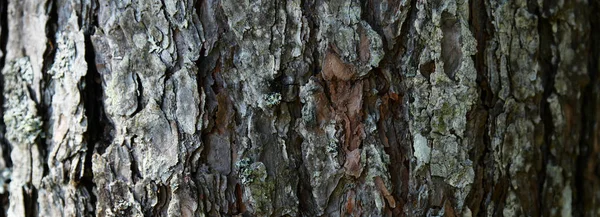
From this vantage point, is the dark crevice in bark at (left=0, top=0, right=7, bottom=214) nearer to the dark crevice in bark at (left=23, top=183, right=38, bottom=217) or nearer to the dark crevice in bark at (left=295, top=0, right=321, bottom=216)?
the dark crevice in bark at (left=23, top=183, right=38, bottom=217)

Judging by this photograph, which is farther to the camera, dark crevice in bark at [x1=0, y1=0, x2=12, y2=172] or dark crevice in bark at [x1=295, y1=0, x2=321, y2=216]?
dark crevice in bark at [x1=0, y1=0, x2=12, y2=172]

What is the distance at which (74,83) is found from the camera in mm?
1122

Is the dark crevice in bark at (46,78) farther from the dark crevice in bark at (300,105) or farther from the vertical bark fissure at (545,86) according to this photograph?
the vertical bark fissure at (545,86)

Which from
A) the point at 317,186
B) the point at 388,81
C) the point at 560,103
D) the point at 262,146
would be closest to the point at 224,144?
the point at 262,146

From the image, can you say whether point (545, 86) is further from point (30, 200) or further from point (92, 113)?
point (30, 200)

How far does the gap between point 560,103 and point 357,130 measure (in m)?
0.39

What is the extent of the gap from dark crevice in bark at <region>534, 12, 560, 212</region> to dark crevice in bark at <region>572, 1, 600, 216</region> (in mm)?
81

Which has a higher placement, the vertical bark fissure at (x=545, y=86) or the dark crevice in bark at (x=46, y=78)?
the dark crevice in bark at (x=46, y=78)

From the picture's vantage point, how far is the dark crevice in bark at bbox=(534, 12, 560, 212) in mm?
1086

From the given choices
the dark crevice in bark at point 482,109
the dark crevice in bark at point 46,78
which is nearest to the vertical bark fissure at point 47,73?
the dark crevice in bark at point 46,78

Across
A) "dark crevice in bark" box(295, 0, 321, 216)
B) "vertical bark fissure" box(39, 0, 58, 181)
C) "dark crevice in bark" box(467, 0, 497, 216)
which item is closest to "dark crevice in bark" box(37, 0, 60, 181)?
"vertical bark fissure" box(39, 0, 58, 181)

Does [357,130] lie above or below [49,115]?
below

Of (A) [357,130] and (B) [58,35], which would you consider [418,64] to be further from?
(B) [58,35]

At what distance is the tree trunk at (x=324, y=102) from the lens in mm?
1033
